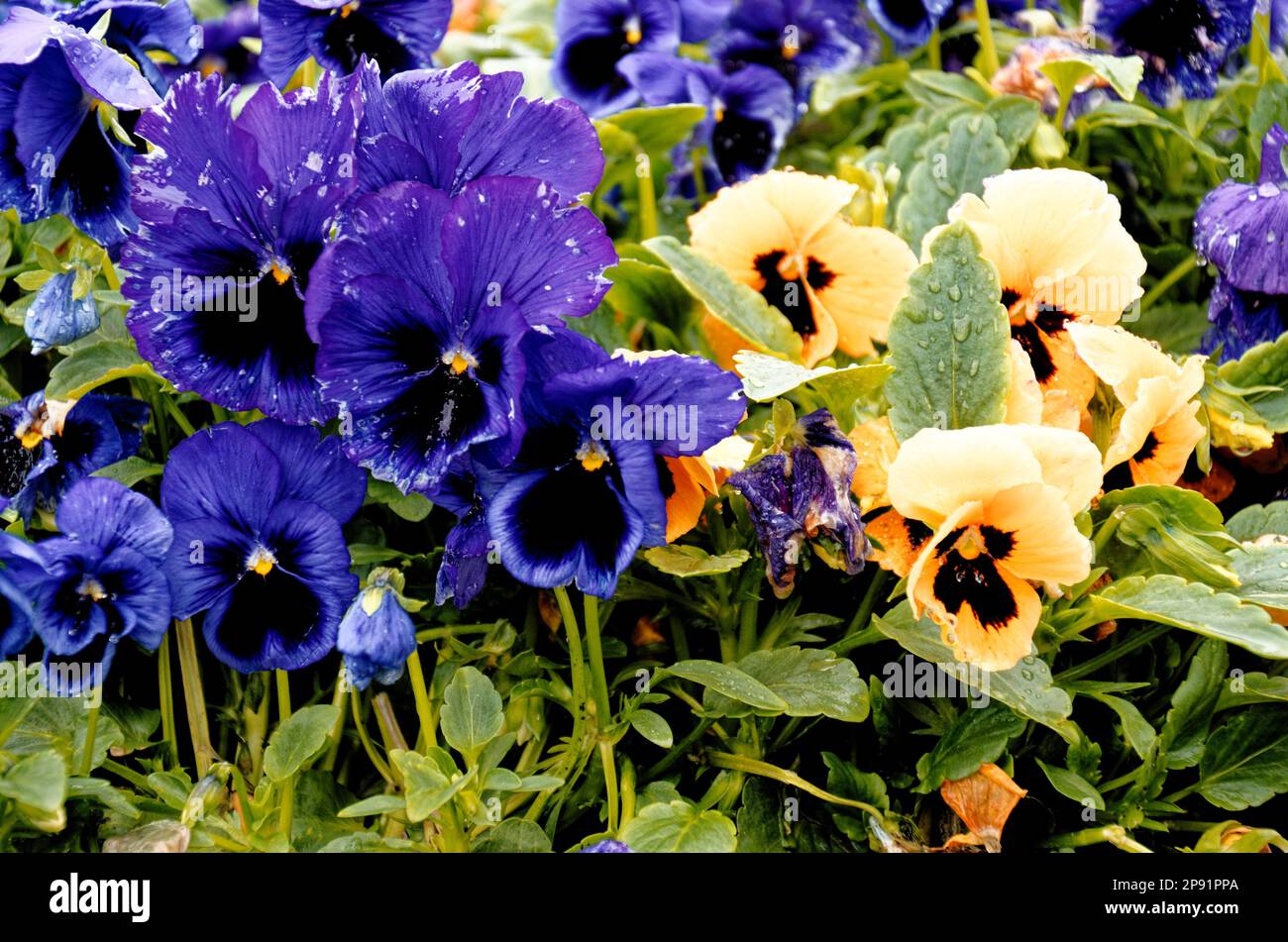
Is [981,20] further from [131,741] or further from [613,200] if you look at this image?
[131,741]

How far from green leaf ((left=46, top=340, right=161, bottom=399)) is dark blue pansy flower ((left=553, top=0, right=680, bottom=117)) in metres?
0.60

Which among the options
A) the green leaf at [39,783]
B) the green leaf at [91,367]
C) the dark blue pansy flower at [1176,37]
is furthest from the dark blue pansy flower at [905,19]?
the green leaf at [39,783]

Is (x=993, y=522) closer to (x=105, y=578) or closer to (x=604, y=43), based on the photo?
(x=105, y=578)

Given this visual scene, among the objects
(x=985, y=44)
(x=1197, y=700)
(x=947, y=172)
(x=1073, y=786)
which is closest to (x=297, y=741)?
(x=1073, y=786)

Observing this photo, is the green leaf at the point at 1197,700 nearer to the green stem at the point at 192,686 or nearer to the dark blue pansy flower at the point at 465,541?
the dark blue pansy flower at the point at 465,541

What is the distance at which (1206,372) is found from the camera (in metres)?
0.96

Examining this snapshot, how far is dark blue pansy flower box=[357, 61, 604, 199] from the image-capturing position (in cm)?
76

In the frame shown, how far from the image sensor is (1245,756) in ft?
2.91

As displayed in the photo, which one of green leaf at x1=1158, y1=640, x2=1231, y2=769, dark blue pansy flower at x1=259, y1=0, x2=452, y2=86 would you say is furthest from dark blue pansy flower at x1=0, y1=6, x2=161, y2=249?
green leaf at x1=1158, y1=640, x2=1231, y2=769

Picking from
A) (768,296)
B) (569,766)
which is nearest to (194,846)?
(569,766)

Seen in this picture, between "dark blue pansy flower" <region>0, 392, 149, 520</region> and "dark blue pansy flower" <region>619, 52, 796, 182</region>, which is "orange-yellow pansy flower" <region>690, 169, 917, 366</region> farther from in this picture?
"dark blue pansy flower" <region>0, 392, 149, 520</region>

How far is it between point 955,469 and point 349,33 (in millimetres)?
573

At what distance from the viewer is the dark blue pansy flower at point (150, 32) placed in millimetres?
927

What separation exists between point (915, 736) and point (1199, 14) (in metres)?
0.76
